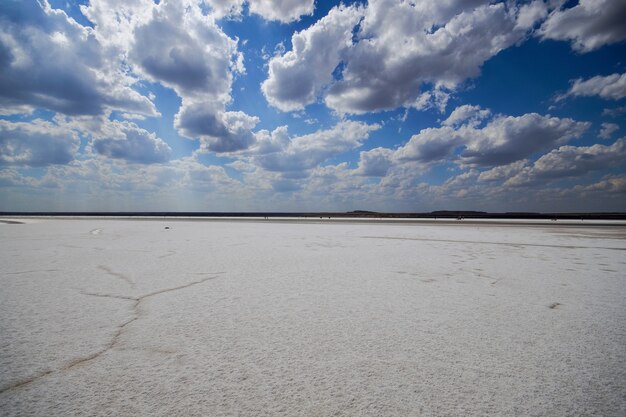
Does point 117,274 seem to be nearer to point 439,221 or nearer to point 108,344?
point 108,344

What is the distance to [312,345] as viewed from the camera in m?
2.37

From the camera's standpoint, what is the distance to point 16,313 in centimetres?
308

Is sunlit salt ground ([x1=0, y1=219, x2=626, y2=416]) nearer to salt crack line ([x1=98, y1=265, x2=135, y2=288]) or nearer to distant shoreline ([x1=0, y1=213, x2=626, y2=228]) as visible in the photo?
salt crack line ([x1=98, y1=265, x2=135, y2=288])

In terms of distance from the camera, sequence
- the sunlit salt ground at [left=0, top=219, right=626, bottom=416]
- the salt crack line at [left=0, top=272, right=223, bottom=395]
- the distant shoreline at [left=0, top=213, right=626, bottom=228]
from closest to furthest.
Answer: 1. the sunlit salt ground at [left=0, top=219, right=626, bottom=416]
2. the salt crack line at [left=0, top=272, right=223, bottom=395]
3. the distant shoreline at [left=0, top=213, right=626, bottom=228]

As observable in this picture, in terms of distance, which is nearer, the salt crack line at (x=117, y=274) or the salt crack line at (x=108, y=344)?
the salt crack line at (x=108, y=344)

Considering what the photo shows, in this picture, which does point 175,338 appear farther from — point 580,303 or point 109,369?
point 580,303

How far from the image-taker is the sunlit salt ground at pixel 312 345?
5.43ft

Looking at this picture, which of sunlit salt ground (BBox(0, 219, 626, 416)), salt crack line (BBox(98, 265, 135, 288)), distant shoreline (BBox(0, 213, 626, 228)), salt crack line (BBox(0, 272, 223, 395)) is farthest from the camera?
distant shoreline (BBox(0, 213, 626, 228))

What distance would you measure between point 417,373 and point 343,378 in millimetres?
512

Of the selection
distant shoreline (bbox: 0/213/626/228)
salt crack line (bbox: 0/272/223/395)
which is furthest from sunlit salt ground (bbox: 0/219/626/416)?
distant shoreline (bbox: 0/213/626/228)

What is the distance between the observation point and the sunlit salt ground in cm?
166

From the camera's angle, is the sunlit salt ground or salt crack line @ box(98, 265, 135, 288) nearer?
the sunlit salt ground

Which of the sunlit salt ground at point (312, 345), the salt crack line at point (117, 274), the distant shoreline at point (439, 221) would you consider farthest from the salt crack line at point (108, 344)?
the distant shoreline at point (439, 221)

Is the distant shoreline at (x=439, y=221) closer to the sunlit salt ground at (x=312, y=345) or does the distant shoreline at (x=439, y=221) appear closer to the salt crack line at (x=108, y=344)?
the sunlit salt ground at (x=312, y=345)
